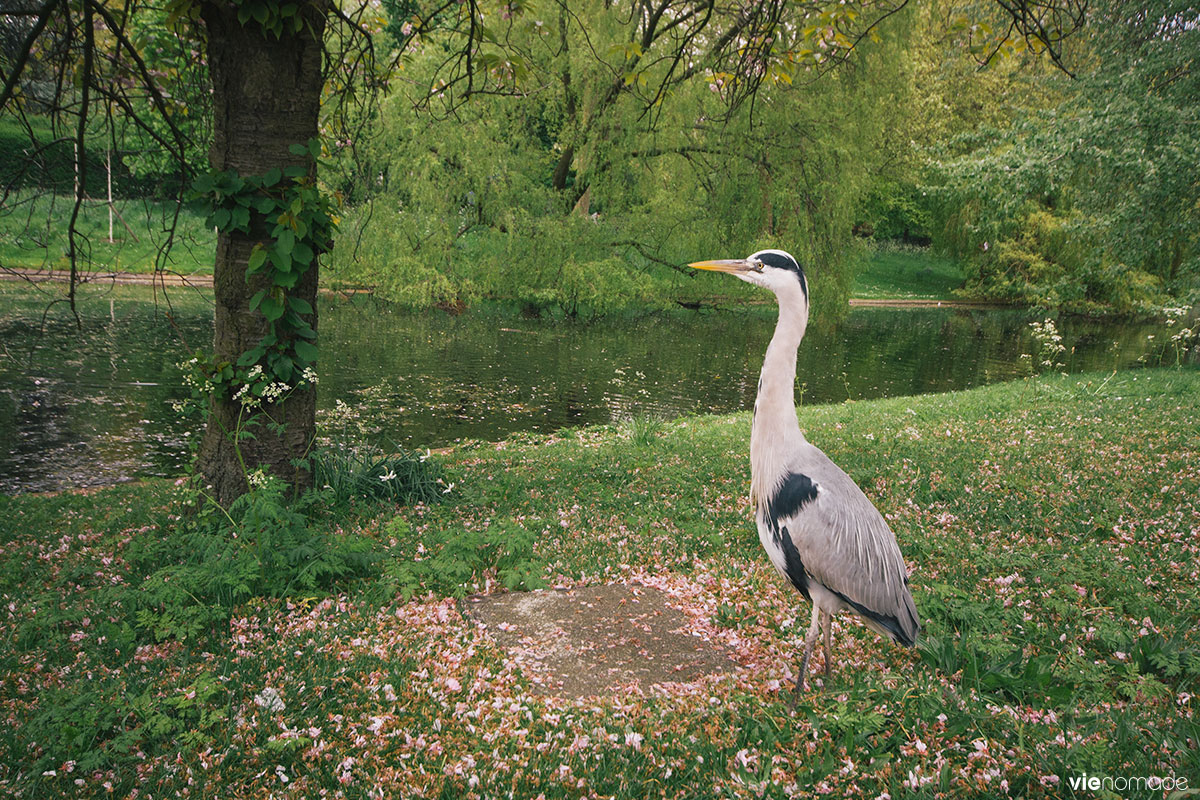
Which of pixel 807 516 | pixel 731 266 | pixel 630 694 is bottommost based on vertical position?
pixel 630 694

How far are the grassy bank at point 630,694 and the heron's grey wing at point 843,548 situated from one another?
13.6 inches

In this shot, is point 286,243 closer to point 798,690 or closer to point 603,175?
point 798,690

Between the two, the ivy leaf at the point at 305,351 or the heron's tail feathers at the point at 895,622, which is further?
the ivy leaf at the point at 305,351

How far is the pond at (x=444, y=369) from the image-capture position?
1177 centimetres

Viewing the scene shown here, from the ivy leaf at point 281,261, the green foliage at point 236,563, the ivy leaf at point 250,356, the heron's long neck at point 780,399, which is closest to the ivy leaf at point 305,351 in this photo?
the ivy leaf at point 250,356

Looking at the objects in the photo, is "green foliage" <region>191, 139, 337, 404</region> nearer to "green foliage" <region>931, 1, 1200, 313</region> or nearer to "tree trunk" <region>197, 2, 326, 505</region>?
"tree trunk" <region>197, 2, 326, 505</region>

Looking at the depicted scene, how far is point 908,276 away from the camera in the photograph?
164ft

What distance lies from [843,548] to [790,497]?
15.6 inches

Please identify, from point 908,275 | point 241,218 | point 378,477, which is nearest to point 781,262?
point 241,218

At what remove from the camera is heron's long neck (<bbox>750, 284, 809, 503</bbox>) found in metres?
4.24

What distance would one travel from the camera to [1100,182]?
17062 mm

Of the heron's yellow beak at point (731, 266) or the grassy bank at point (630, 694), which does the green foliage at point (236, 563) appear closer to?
the grassy bank at point (630, 694)

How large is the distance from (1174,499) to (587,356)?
15.5 metres

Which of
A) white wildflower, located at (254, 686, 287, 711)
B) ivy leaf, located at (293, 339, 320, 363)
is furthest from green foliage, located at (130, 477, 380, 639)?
ivy leaf, located at (293, 339, 320, 363)
